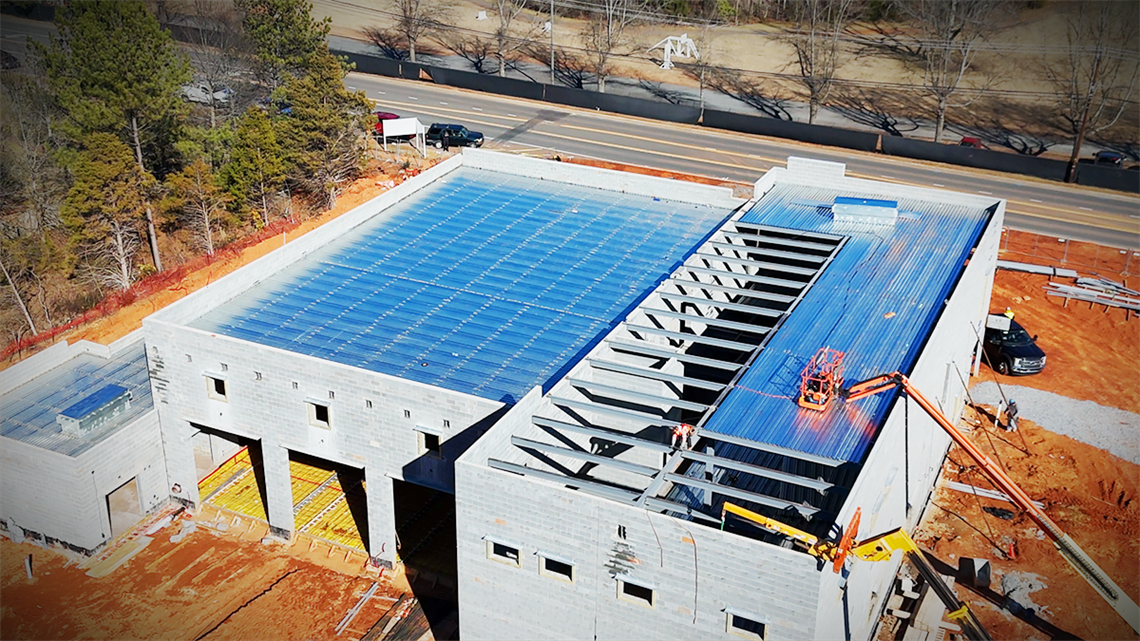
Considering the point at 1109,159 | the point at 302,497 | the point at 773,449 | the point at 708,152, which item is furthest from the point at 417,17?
the point at 773,449

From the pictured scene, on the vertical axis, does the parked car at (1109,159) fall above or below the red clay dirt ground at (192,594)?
above

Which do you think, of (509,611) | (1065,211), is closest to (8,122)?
(509,611)

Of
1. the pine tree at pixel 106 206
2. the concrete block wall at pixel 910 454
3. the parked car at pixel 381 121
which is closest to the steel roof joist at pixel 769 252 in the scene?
the concrete block wall at pixel 910 454

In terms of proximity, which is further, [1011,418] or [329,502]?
[1011,418]

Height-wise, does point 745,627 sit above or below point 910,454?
below

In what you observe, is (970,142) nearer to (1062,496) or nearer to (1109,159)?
(1109,159)

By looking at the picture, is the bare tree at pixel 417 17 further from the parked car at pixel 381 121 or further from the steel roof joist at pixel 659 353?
the steel roof joist at pixel 659 353
